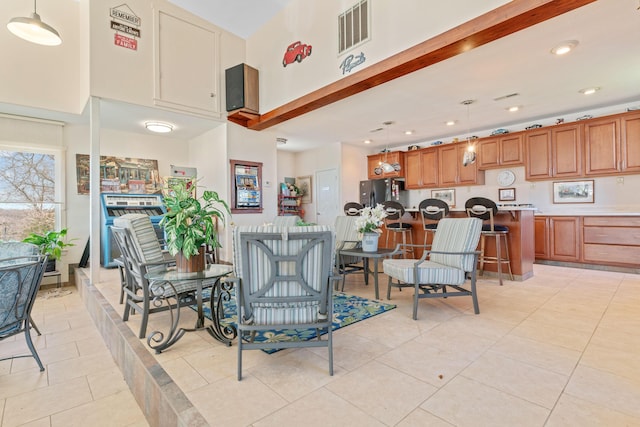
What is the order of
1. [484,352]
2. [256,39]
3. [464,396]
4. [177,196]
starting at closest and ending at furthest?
[464,396], [484,352], [177,196], [256,39]

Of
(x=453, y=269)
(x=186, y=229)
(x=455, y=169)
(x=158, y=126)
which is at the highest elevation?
(x=158, y=126)

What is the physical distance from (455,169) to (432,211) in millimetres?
2748

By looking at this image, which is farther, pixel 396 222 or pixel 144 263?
pixel 396 222

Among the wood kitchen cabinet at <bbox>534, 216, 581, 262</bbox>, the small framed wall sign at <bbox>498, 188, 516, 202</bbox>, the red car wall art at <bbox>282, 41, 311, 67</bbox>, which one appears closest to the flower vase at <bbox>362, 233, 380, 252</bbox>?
the red car wall art at <bbox>282, 41, 311, 67</bbox>

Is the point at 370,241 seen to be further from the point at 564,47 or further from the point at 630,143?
the point at 630,143

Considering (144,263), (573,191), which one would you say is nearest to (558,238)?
(573,191)

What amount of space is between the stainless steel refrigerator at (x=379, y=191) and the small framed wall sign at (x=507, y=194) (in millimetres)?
2236

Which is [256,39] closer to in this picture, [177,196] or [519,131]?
[177,196]

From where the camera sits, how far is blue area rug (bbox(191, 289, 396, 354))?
2354mm

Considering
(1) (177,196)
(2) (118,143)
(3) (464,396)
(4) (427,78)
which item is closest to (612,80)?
(4) (427,78)

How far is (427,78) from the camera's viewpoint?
392cm

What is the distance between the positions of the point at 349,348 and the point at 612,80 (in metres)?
5.19

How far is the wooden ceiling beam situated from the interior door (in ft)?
10.2

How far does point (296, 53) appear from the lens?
15.5 feet
